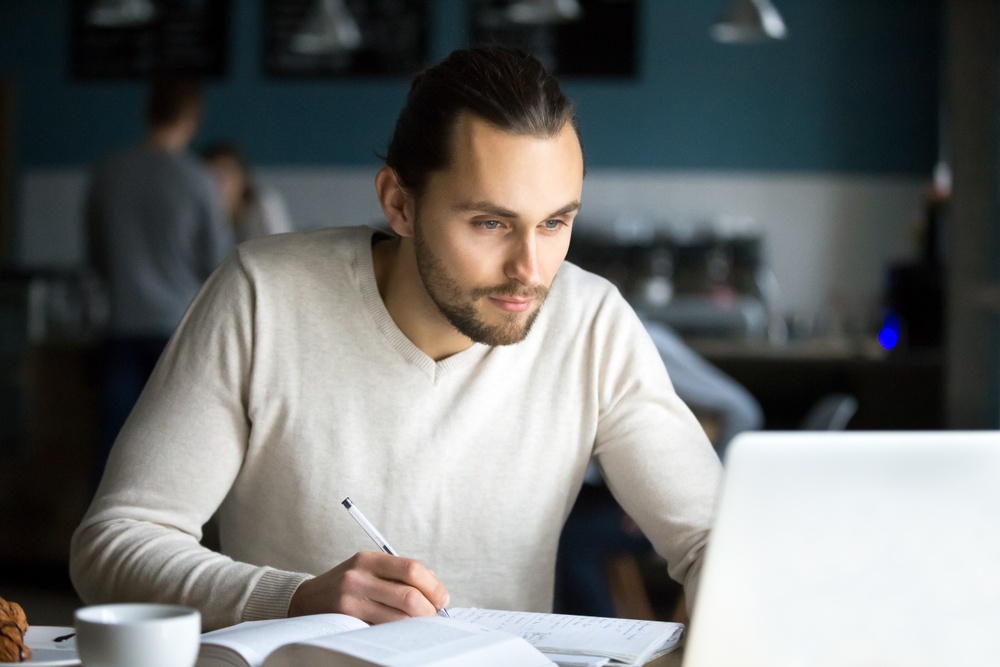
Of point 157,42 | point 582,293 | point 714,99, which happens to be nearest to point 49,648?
point 582,293

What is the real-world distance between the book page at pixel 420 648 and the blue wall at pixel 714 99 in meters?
5.21

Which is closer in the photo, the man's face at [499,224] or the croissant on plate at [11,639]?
the croissant on plate at [11,639]

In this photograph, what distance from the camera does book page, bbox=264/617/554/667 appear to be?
87 cm

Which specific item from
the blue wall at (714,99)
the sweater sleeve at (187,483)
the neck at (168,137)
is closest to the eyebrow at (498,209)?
the sweater sleeve at (187,483)

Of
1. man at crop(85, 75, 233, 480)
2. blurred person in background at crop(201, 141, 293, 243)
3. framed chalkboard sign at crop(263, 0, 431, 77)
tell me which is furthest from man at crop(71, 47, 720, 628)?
framed chalkboard sign at crop(263, 0, 431, 77)

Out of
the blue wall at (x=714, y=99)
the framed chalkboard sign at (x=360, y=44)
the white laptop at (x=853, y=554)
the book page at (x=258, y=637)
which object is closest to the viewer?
the white laptop at (x=853, y=554)

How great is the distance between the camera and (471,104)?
4.62 feet

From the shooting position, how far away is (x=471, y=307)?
1.42 meters

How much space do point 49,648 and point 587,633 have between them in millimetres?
450

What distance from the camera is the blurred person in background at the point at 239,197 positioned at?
516 cm

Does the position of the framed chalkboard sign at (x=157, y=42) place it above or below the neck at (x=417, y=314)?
above

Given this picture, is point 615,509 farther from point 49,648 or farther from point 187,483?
point 49,648

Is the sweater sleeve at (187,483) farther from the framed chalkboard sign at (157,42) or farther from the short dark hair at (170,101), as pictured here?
the framed chalkboard sign at (157,42)

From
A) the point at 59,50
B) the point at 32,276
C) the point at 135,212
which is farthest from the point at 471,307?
the point at 59,50
